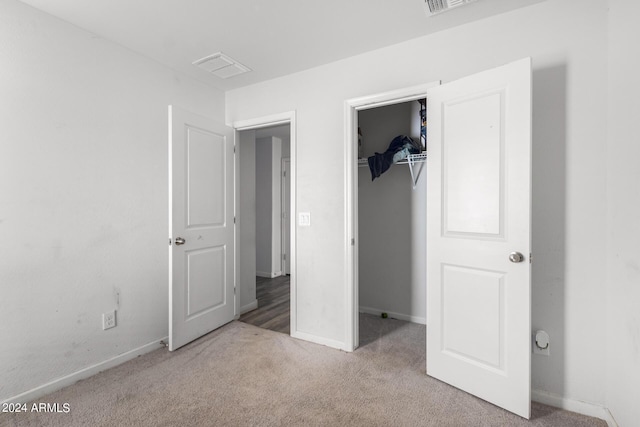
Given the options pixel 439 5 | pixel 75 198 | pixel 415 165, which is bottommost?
pixel 75 198

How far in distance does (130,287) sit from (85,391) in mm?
754

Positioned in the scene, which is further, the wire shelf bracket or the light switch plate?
the wire shelf bracket

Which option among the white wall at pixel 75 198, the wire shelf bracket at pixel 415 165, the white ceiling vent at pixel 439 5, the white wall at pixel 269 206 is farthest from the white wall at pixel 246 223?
the white ceiling vent at pixel 439 5

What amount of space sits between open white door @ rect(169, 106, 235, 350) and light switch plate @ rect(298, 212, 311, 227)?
825 mm

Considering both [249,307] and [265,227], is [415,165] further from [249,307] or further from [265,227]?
[265,227]

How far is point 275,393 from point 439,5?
2.69 metres

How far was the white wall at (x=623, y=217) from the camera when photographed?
1.53 metres

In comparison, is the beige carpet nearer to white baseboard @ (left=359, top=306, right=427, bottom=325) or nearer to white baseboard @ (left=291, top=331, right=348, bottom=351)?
white baseboard @ (left=291, top=331, right=348, bottom=351)

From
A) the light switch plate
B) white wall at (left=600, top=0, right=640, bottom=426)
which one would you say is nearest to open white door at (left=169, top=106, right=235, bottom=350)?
the light switch plate

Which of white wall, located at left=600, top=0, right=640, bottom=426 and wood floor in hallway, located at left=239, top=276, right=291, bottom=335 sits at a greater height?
white wall, located at left=600, top=0, right=640, bottom=426

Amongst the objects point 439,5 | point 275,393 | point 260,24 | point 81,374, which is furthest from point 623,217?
point 81,374

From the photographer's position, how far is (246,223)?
3.79m

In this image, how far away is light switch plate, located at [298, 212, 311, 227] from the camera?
2881 millimetres

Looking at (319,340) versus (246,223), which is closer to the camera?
(319,340)
